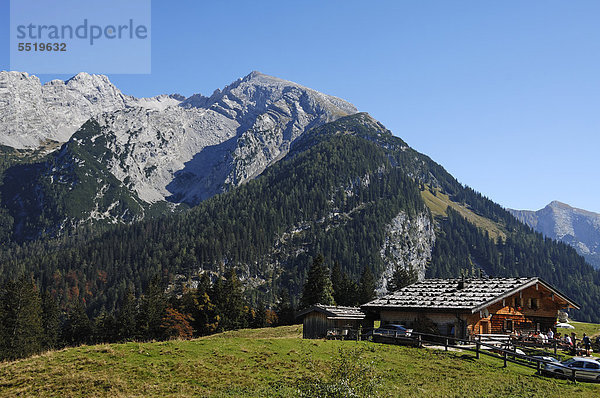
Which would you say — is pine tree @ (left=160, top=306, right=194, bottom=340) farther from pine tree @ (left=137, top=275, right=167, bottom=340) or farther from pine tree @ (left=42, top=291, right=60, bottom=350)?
pine tree @ (left=42, top=291, right=60, bottom=350)

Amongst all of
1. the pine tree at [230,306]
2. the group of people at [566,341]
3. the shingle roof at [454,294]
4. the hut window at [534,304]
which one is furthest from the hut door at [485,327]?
the pine tree at [230,306]

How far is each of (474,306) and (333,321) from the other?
15.4 metres

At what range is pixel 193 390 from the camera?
2388cm

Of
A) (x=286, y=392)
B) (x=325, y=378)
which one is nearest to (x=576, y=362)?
(x=325, y=378)

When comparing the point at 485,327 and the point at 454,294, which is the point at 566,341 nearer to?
the point at 485,327

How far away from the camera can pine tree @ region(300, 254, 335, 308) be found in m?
93.0

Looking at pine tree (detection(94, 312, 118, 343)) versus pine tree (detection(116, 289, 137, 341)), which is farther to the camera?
pine tree (detection(94, 312, 118, 343))

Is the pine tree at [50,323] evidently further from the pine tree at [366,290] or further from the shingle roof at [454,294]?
the shingle roof at [454,294]

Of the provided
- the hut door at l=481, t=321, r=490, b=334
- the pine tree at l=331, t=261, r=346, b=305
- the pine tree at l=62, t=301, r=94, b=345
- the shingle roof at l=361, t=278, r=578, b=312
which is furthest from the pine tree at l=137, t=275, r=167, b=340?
the hut door at l=481, t=321, r=490, b=334

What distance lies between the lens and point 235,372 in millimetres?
27062

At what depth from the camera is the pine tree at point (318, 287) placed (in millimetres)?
93000

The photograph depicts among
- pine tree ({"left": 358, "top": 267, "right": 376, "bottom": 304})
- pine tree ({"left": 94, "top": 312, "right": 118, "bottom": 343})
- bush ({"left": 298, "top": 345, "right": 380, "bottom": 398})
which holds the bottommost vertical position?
pine tree ({"left": 94, "top": 312, "right": 118, "bottom": 343})

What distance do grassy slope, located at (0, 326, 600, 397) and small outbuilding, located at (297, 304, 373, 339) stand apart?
13.2m

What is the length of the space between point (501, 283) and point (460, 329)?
31.8 feet
